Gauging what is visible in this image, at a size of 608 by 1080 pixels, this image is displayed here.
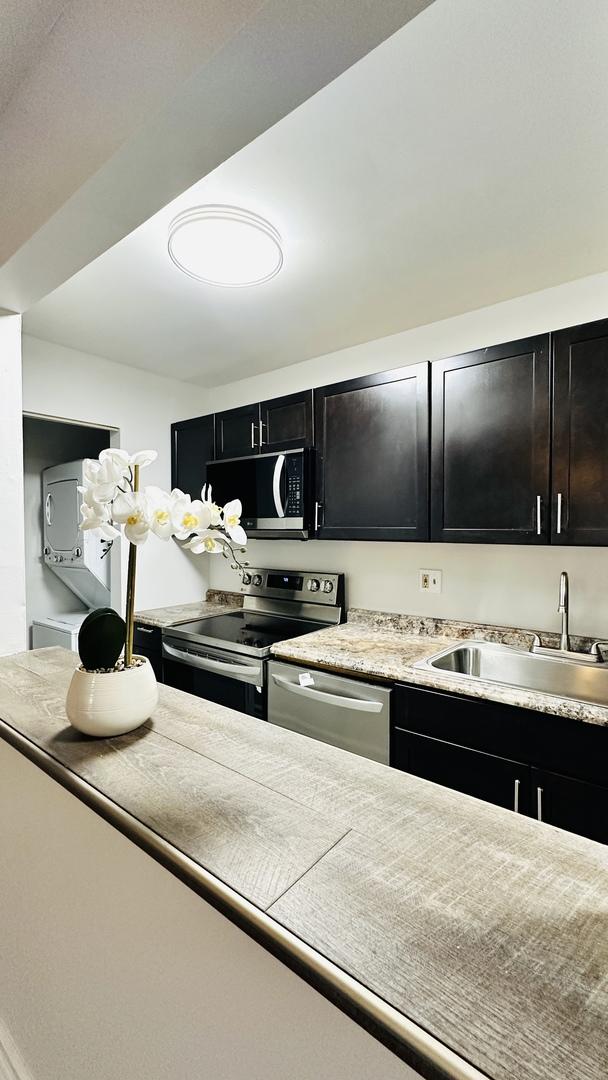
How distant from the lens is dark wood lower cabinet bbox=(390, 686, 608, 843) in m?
1.42

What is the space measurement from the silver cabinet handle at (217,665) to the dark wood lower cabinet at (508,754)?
2.35 feet

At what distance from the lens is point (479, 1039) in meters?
0.41

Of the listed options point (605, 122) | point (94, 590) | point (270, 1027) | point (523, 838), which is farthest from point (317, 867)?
point (94, 590)

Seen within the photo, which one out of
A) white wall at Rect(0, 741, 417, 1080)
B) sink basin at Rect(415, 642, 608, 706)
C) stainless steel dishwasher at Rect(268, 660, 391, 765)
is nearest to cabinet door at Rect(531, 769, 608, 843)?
sink basin at Rect(415, 642, 608, 706)

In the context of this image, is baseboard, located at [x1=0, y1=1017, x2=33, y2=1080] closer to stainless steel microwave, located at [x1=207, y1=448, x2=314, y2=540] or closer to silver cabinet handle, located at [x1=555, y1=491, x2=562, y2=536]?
silver cabinet handle, located at [x1=555, y1=491, x2=562, y2=536]

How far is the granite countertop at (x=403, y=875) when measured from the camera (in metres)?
0.42

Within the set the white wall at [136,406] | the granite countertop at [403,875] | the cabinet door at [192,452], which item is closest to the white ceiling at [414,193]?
the white wall at [136,406]

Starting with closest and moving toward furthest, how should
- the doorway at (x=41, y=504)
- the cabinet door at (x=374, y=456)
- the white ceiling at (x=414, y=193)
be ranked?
the white ceiling at (x=414, y=193) → the cabinet door at (x=374, y=456) → the doorway at (x=41, y=504)

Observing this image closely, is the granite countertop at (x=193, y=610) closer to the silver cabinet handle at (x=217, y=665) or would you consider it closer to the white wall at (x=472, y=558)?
the silver cabinet handle at (x=217, y=665)

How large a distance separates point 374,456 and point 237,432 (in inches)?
37.7

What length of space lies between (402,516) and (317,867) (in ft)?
5.57

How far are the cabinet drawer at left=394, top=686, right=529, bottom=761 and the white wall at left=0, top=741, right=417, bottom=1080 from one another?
3.97 feet

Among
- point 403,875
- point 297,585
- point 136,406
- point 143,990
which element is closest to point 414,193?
point 403,875

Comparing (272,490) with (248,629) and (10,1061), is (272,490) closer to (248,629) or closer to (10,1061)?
(248,629)
